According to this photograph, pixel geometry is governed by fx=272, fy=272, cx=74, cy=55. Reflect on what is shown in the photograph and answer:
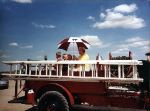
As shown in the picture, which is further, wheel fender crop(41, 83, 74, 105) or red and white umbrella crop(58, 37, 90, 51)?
red and white umbrella crop(58, 37, 90, 51)

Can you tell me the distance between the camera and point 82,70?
27.4 ft

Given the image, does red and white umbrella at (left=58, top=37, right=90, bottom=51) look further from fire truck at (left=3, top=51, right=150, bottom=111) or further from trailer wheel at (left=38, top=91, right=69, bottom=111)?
trailer wheel at (left=38, top=91, right=69, bottom=111)

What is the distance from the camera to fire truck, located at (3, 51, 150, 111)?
25.3ft

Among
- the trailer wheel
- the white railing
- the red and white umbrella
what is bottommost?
the trailer wheel

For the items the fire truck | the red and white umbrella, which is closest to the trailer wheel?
the fire truck

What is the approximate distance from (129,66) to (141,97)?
3.04ft

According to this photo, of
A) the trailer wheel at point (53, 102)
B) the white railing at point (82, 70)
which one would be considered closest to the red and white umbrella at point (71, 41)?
the white railing at point (82, 70)

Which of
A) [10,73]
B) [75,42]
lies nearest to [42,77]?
[10,73]

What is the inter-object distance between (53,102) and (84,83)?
3.69 ft

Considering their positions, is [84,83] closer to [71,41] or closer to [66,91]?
[66,91]

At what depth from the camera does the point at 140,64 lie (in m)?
7.48

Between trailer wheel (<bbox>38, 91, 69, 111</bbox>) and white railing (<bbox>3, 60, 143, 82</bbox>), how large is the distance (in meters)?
0.61

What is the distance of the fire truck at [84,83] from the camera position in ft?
25.3

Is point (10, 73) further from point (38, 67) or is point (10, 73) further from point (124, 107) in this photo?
point (124, 107)
